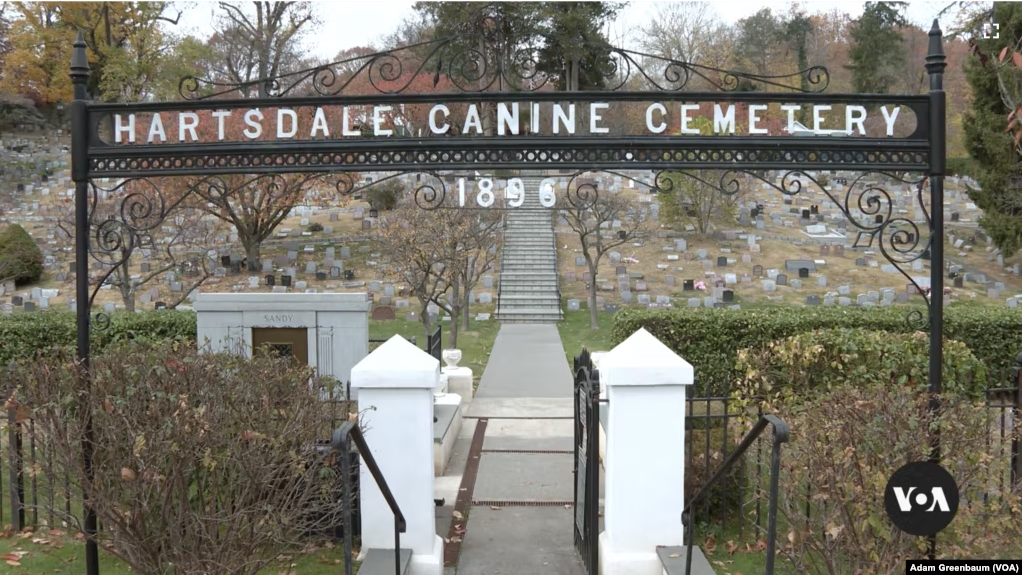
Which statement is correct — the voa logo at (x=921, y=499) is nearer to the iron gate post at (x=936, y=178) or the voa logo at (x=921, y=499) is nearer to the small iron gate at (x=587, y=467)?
the iron gate post at (x=936, y=178)

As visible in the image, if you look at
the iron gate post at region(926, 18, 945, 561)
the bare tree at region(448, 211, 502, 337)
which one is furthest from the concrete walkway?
the bare tree at region(448, 211, 502, 337)

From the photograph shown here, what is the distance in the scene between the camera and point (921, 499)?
154 inches

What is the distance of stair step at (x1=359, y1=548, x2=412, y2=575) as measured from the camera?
475 cm

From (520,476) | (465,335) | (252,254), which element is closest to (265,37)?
(252,254)

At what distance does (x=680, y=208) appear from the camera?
31609 millimetres

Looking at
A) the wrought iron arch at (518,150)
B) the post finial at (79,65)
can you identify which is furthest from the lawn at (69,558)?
the post finial at (79,65)

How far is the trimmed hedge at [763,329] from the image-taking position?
43.6 ft

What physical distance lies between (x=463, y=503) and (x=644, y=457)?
8.13 feet

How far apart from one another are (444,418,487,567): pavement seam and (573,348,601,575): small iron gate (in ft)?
3.10

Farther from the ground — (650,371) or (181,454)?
(650,371)

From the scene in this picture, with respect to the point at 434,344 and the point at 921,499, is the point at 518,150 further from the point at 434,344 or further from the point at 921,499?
the point at 434,344

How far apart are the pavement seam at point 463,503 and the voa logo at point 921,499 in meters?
3.07

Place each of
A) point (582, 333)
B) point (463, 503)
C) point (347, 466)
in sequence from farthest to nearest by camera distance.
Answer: point (582, 333), point (463, 503), point (347, 466)

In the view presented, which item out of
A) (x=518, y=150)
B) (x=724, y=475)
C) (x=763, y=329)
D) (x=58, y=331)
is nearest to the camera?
(x=518, y=150)
